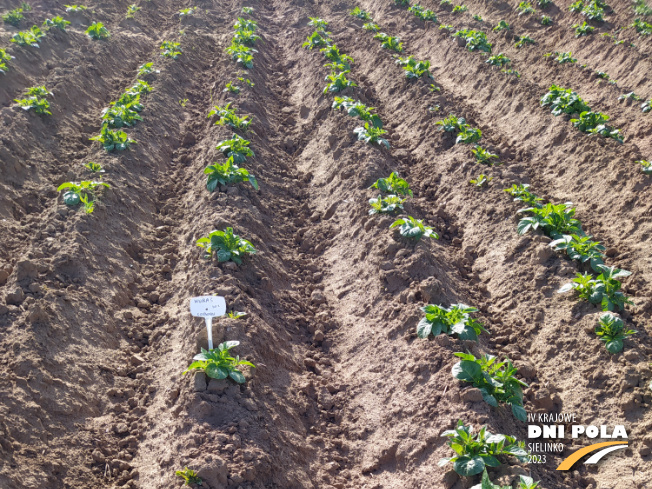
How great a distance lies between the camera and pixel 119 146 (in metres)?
7.84

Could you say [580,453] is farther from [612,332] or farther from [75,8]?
[75,8]

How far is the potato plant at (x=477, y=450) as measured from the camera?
3.53 metres

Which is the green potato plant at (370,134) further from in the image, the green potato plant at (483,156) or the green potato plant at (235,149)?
the green potato plant at (235,149)

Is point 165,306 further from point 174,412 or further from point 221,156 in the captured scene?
point 221,156

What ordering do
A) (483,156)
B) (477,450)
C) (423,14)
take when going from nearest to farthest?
(477,450) → (483,156) → (423,14)

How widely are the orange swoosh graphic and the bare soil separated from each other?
0.07m

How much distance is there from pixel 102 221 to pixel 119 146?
1.92 meters

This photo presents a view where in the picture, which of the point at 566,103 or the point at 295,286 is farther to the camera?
the point at 566,103

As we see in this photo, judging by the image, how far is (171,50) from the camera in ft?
39.4

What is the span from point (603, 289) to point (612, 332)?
0.52m

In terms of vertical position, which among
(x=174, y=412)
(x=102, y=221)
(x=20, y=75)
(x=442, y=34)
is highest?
(x=442, y=34)

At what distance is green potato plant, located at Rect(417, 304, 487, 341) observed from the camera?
4691 millimetres

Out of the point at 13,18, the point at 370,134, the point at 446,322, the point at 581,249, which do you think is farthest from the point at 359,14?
the point at 446,322

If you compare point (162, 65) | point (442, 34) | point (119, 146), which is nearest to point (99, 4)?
point (162, 65)
